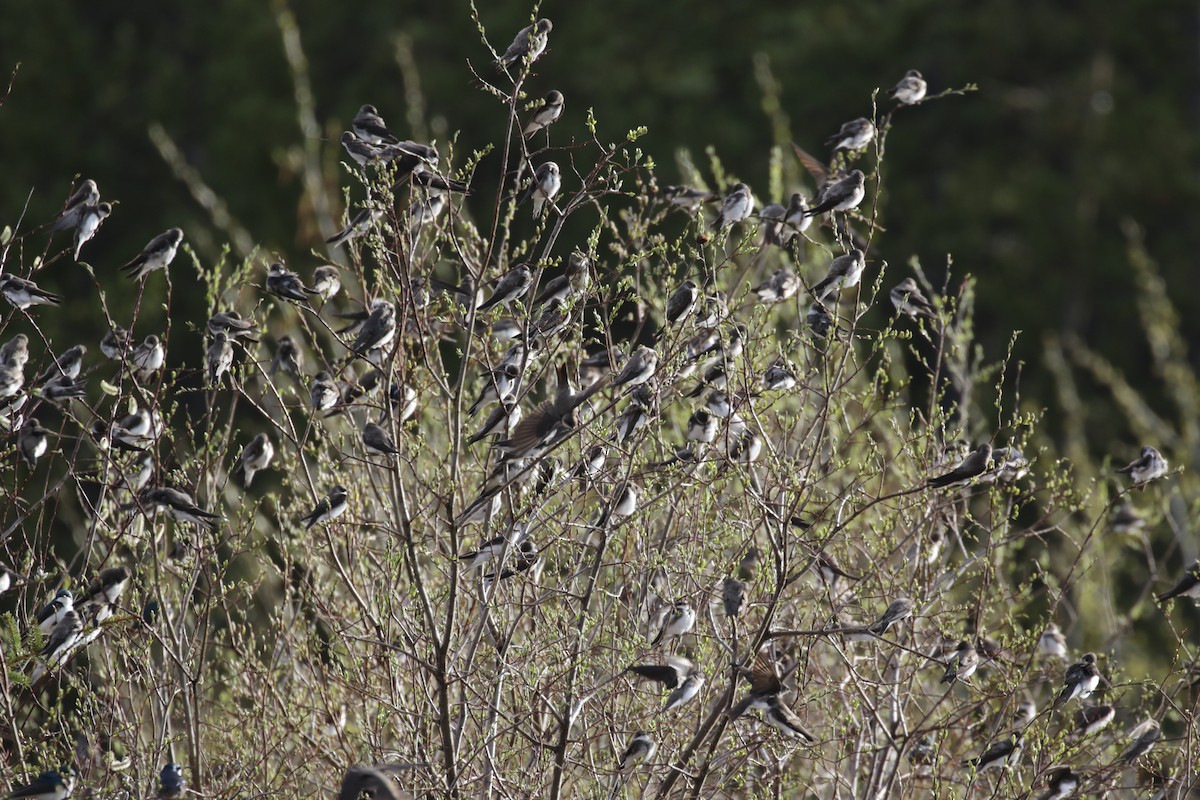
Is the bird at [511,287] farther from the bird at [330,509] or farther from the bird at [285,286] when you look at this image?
the bird at [330,509]

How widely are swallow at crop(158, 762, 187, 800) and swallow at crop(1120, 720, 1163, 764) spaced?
9.62 feet

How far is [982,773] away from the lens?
4949 millimetres

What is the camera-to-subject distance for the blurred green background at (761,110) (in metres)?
17.4

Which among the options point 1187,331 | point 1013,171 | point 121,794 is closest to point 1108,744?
point 121,794

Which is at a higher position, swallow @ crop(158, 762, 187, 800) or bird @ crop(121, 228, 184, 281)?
bird @ crop(121, 228, 184, 281)

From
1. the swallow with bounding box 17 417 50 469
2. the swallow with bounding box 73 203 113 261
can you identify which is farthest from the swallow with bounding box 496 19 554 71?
the swallow with bounding box 17 417 50 469

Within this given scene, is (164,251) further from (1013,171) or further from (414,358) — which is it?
(1013,171)

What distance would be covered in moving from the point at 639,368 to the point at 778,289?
910mm

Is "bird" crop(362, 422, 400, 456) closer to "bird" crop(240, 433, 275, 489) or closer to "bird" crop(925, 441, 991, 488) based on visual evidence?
"bird" crop(240, 433, 275, 489)

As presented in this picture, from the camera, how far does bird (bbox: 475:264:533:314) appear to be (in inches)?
184

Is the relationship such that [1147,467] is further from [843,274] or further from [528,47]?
[528,47]

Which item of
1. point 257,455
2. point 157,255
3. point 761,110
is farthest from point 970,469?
point 761,110

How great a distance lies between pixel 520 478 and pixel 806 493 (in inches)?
34.8

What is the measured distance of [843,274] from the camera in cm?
473
